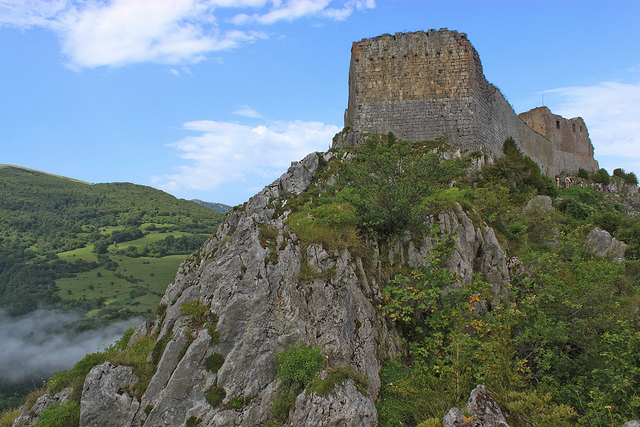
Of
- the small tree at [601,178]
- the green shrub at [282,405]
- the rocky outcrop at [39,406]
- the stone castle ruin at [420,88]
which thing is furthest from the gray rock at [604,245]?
the small tree at [601,178]

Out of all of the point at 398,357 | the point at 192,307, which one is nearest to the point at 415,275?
the point at 398,357

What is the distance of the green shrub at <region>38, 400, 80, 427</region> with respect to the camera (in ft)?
27.2

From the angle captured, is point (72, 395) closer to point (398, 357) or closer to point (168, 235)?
point (398, 357)

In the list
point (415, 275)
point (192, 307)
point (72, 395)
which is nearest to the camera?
point (72, 395)

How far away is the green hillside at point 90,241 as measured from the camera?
89500mm

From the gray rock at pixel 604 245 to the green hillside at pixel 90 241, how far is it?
77185mm

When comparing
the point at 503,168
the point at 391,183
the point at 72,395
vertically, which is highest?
the point at 503,168

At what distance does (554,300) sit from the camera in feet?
31.9

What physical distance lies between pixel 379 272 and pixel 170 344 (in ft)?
20.1

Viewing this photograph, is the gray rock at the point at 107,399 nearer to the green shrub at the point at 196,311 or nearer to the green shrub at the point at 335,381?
the green shrub at the point at 196,311

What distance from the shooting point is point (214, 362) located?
27.9ft

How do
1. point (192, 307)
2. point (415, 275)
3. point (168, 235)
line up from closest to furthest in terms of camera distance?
point (192, 307), point (415, 275), point (168, 235)

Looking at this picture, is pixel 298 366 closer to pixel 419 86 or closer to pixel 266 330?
pixel 266 330

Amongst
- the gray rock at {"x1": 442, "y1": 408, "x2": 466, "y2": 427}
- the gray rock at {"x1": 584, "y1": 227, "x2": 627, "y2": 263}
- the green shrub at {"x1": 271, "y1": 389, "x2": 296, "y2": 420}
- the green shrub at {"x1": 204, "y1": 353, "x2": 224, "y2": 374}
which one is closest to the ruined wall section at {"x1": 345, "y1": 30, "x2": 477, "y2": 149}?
the gray rock at {"x1": 584, "y1": 227, "x2": 627, "y2": 263}
